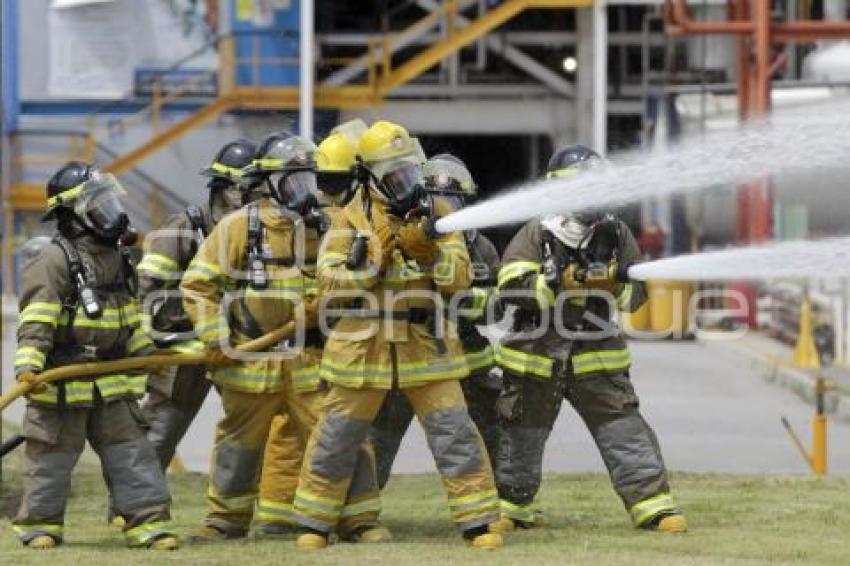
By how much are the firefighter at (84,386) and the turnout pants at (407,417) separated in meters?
1.30

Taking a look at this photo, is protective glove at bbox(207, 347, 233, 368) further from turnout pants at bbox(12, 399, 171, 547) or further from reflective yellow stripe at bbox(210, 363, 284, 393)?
turnout pants at bbox(12, 399, 171, 547)

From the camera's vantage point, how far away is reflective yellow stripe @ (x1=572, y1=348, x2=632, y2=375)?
10.0m

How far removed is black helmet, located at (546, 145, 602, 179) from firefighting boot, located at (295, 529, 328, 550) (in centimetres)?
190

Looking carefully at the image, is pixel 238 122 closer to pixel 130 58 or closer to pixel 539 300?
pixel 130 58

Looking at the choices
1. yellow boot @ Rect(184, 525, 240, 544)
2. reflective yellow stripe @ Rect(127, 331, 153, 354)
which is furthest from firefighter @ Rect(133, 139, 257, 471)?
yellow boot @ Rect(184, 525, 240, 544)

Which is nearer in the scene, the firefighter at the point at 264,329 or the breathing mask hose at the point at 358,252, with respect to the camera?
the breathing mask hose at the point at 358,252

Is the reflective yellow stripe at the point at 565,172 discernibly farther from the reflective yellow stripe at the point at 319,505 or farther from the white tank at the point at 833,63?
the white tank at the point at 833,63

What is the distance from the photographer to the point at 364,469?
998 cm

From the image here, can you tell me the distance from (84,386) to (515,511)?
2.05m

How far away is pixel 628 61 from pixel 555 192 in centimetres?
1958

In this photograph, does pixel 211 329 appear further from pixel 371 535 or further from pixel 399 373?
pixel 371 535

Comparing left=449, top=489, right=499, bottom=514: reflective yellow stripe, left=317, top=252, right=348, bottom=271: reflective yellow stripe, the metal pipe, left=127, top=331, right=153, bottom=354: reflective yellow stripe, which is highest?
the metal pipe

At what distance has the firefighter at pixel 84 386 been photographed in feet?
31.7

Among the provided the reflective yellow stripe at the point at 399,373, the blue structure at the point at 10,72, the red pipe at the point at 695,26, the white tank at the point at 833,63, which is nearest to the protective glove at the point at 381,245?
the reflective yellow stripe at the point at 399,373
